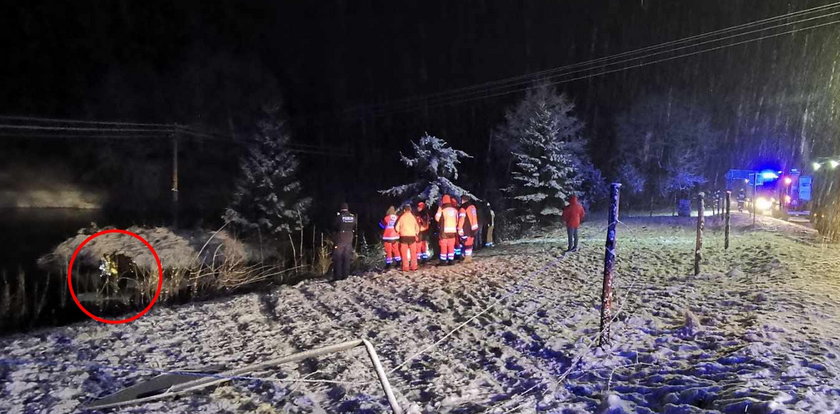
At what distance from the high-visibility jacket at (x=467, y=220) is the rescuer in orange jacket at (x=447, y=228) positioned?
14cm

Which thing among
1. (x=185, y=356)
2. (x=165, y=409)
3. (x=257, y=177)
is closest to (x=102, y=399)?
(x=165, y=409)

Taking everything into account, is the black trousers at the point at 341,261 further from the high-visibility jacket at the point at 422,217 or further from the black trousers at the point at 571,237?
the black trousers at the point at 571,237

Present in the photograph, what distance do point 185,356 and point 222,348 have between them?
0.47 m

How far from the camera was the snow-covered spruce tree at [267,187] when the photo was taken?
31.1 meters

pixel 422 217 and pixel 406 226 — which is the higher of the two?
pixel 422 217

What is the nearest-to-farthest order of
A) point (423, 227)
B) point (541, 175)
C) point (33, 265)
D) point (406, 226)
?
point (406, 226) < point (423, 227) < point (33, 265) < point (541, 175)

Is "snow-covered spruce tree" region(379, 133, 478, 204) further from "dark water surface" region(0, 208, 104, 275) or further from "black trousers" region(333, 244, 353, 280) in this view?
"dark water surface" region(0, 208, 104, 275)

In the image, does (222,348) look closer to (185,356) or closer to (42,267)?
(185,356)

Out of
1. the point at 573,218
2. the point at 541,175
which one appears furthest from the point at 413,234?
the point at 541,175

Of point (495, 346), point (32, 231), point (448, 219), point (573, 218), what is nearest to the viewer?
point (495, 346)

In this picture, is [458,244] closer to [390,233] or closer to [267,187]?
[390,233]

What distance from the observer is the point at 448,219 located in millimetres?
13406

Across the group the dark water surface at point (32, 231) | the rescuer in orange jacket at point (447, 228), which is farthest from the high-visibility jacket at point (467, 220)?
the dark water surface at point (32, 231)

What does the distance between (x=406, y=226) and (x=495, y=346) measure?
6.35 metres
